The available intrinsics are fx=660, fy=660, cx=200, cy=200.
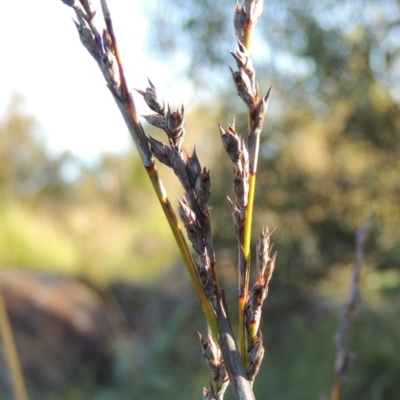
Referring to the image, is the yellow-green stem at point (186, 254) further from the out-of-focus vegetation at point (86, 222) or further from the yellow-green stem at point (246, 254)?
the out-of-focus vegetation at point (86, 222)

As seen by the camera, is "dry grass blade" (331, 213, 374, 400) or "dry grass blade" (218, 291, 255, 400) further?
"dry grass blade" (331, 213, 374, 400)

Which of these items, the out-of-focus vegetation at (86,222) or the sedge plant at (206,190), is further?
the out-of-focus vegetation at (86,222)

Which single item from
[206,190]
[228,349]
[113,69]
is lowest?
[228,349]

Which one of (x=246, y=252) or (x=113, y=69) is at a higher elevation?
(x=113, y=69)

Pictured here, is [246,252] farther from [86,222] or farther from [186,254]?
[86,222]

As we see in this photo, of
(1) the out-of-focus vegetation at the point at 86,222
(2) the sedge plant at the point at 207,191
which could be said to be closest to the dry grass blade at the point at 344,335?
(2) the sedge plant at the point at 207,191

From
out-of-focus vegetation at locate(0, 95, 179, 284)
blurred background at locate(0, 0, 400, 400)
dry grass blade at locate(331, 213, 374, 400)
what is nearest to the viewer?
dry grass blade at locate(331, 213, 374, 400)

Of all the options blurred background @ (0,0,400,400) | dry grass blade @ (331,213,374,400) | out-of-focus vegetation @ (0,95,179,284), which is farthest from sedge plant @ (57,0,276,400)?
out-of-focus vegetation @ (0,95,179,284)

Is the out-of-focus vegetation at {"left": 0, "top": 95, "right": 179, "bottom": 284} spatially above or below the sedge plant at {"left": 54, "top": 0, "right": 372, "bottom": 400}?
above

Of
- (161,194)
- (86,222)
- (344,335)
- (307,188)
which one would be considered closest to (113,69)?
(161,194)

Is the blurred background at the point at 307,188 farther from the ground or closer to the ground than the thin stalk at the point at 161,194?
farther from the ground

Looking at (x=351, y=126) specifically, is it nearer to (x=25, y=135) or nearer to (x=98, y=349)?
(x=98, y=349)

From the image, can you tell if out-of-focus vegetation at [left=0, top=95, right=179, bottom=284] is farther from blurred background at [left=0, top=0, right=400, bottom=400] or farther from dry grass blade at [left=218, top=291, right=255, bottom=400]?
dry grass blade at [left=218, top=291, right=255, bottom=400]
